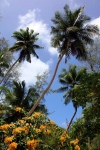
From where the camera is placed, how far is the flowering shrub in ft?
23.5

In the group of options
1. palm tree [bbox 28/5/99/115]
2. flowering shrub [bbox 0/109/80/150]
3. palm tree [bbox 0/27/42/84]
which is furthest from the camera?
palm tree [bbox 0/27/42/84]

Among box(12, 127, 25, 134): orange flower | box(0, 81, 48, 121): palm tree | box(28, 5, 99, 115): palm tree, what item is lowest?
box(12, 127, 25, 134): orange flower

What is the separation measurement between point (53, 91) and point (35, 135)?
1715cm

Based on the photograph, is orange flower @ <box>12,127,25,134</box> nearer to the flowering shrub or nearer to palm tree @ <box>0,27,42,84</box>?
the flowering shrub

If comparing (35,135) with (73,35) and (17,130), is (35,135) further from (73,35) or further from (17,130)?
(73,35)

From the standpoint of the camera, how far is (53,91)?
24.8 metres

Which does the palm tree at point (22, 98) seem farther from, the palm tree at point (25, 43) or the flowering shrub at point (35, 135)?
the flowering shrub at point (35, 135)

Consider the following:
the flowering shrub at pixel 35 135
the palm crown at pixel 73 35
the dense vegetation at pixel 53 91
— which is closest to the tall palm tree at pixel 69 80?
the dense vegetation at pixel 53 91

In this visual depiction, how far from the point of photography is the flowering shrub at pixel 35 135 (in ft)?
23.5

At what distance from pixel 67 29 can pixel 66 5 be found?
10.1 ft

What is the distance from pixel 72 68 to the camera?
83.3 ft

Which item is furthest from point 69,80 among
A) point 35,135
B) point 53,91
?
point 35,135

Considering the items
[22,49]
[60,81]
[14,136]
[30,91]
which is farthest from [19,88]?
[14,136]

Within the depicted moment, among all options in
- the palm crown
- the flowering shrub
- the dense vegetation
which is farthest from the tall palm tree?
the flowering shrub
